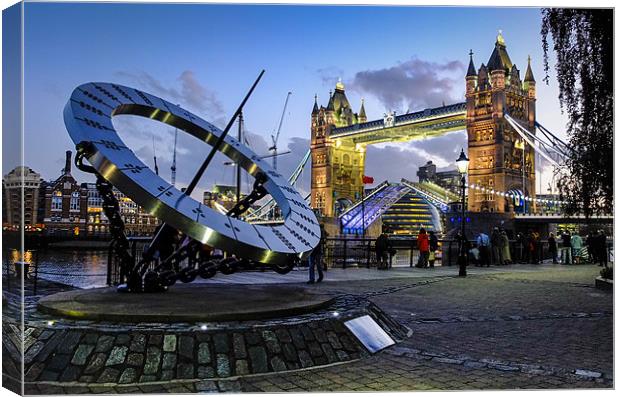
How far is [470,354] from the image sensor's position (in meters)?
5.09

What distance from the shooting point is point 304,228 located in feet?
20.2

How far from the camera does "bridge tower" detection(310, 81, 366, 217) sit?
74.5 m

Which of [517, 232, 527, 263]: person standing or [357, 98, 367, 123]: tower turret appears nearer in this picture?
[517, 232, 527, 263]: person standing

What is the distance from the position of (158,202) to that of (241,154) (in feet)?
9.03

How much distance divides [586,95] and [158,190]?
6.35 meters

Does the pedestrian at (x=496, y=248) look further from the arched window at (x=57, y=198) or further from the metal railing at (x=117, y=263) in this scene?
the arched window at (x=57, y=198)

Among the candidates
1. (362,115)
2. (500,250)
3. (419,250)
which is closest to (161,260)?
(419,250)

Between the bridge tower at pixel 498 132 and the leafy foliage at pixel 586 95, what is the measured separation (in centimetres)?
4181

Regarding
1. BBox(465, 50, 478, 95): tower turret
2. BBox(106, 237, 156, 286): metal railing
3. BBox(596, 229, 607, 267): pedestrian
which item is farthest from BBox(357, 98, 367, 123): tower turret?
BBox(106, 237, 156, 286): metal railing

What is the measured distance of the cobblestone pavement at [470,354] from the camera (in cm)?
401

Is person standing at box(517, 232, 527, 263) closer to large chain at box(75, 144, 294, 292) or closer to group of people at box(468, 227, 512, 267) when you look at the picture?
group of people at box(468, 227, 512, 267)

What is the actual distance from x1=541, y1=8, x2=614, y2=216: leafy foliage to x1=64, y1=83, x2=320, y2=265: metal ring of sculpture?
416cm

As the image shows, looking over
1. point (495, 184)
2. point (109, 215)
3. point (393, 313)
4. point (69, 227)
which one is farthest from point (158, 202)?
point (495, 184)

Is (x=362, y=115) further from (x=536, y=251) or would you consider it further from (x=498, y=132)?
(x=536, y=251)
